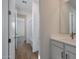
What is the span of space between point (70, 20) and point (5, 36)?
1.79 metres

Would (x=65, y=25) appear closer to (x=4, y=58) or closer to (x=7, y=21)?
(x=7, y=21)

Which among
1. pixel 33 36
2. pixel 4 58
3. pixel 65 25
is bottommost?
pixel 4 58

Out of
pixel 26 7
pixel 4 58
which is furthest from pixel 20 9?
pixel 4 58

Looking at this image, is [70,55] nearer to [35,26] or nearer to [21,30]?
[35,26]

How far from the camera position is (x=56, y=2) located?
3102 millimetres

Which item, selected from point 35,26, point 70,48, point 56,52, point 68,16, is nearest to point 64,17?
point 68,16

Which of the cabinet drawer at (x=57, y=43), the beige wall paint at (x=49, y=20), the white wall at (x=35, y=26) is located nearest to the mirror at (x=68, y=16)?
the beige wall paint at (x=49, y=20)

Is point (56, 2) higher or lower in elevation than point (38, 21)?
higher

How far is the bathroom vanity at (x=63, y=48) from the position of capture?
1.97m

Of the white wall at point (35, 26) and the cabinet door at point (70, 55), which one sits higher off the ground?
the white wall at point (35, 26)

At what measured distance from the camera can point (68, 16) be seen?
2.89 metres

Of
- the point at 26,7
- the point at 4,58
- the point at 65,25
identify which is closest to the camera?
the point at 4,58

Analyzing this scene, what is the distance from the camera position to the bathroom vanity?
77.4 inches

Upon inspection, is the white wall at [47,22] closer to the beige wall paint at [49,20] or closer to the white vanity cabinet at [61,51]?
the beige wall paint at [49,20]
